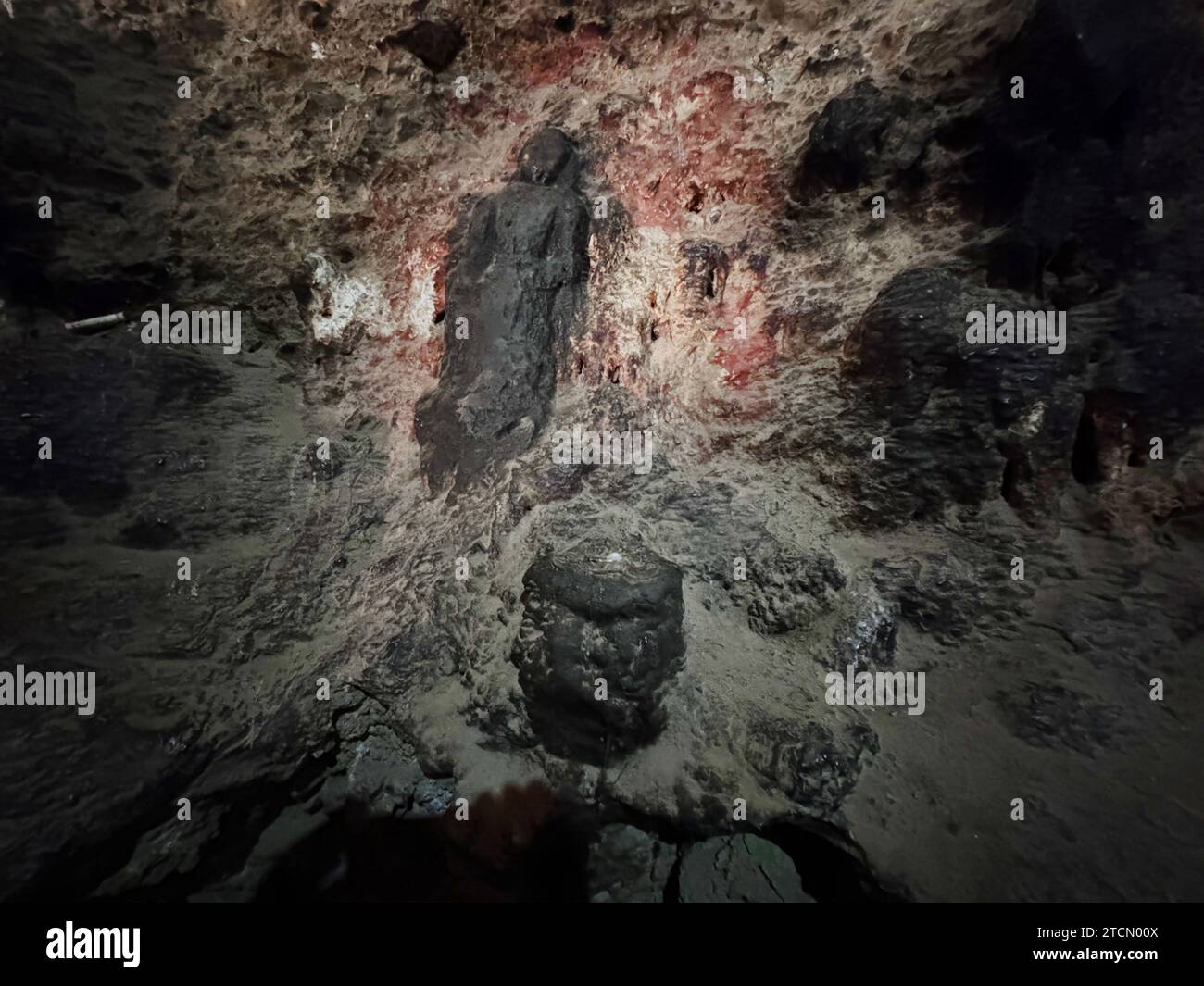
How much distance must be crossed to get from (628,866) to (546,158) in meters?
4.22

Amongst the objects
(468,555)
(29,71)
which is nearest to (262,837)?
(468,555)

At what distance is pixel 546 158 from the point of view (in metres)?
3.47

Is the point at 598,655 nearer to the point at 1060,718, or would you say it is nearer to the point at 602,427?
the point at 602,427

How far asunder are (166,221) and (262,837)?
3.75 metres

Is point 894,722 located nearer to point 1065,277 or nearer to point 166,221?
point 1065,277

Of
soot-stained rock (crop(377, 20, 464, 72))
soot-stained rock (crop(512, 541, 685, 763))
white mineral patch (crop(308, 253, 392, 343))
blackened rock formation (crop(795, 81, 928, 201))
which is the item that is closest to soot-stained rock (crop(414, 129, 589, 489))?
white mineral patch (crop(308, 253, 392, 343))

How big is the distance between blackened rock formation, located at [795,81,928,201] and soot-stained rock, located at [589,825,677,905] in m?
3.87

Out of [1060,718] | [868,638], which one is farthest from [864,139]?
[1060,718]

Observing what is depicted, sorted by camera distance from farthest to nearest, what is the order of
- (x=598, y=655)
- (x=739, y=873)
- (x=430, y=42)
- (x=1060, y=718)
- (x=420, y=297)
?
(x=420, y=297) → (x=430, y=42) → (x=598, y=655) → (x=739, y=873) → (x=1060, y=718)

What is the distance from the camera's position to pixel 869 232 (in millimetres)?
3137

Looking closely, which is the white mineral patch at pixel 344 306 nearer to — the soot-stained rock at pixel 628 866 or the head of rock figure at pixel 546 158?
the head of rock figure at pixel 546 158

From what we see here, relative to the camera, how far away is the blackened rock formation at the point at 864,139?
2949 millimetres

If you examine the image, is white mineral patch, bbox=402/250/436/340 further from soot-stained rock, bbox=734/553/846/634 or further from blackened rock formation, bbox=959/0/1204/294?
blackened rock formation, bbox=959/0/1204/294

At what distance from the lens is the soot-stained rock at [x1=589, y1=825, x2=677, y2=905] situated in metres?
2.59
